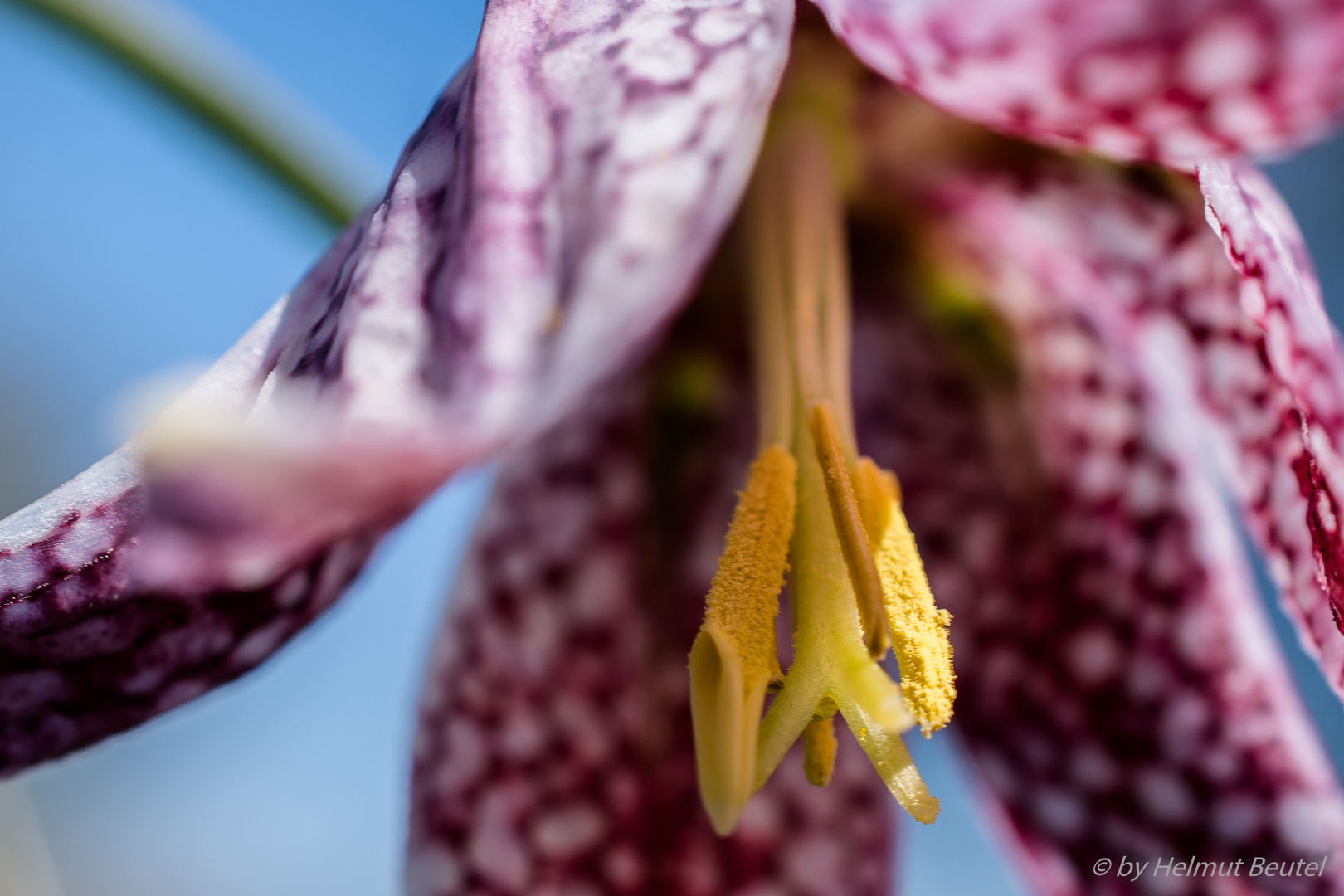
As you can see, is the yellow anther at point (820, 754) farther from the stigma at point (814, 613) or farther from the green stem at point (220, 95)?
the green stem at point (220, 95)

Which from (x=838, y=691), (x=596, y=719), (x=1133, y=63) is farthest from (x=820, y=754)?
(x=1133, y=63)

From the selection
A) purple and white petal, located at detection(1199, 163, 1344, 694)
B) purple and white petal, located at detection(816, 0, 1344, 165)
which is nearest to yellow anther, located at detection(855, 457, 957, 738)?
purple and white petal, located at detection(1199, 163, 1344, 694)

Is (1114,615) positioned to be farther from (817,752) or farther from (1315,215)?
(1315,215)

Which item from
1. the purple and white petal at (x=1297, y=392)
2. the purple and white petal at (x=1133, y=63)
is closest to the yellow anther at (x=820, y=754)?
the purple and white petal at (x=1297, y=392)

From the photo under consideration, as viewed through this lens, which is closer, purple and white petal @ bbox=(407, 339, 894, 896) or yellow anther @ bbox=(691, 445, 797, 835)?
yellow anther @ bbox=(691, 445, 797, 835)

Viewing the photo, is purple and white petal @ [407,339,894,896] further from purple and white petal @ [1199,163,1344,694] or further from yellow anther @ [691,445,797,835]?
purple and white petal @ [1199,163,1344,694]

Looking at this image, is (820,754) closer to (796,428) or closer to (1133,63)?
Answer: (796,428)
